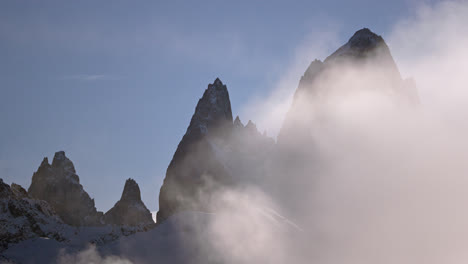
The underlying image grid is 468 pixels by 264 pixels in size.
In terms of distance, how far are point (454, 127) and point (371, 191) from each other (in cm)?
2408

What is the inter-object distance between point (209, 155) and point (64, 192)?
34266 mm

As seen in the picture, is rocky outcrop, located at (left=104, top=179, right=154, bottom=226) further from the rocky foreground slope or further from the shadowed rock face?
the shadowed rock face

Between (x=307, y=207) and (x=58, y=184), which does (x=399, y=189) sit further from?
(x=58, y=184)

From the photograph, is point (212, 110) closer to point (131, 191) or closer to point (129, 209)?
point (131, 191)

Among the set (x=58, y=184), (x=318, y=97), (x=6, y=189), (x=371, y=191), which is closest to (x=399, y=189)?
(x=371, y=191)

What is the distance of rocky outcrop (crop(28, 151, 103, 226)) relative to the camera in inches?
4149

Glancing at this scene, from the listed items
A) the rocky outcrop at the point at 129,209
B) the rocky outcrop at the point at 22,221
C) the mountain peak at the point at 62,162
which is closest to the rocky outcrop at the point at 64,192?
the mountain peak at the point at 62,162

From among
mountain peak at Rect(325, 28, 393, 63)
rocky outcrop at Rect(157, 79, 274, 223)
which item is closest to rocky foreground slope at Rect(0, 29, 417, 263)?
mountain peak at Rect(325, 28, 393, 63)

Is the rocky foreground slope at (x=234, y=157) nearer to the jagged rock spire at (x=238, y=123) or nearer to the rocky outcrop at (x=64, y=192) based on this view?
the rocky outcrop at (x=64, y=192)

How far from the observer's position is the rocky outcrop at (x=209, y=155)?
100750mm

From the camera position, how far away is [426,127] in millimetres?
88125

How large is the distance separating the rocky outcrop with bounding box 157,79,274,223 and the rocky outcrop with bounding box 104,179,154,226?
512cm

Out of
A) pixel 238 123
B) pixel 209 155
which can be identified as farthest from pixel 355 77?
pixel 209 155

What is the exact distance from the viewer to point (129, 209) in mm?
110938
